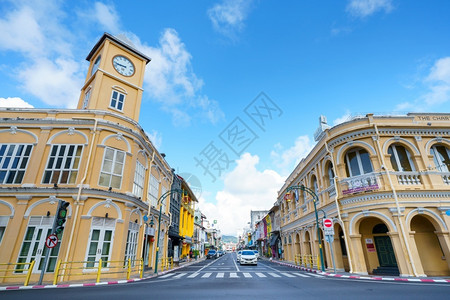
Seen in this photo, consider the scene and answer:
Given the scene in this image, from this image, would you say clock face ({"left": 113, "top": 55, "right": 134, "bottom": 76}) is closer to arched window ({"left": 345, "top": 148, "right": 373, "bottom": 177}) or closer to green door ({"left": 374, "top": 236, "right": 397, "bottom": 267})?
arched window ({"left": 345, "top": 148, "right": 373, "bottom": 177})

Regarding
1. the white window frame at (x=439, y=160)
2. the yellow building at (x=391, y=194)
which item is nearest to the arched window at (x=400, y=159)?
the yellow building at (x=391, y=194)

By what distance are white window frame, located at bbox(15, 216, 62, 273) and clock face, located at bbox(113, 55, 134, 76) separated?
39.5ft

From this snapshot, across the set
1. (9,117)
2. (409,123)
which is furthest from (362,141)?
(9,117)

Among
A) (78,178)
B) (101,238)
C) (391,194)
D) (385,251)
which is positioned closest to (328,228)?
(385,251)

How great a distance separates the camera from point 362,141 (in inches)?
611

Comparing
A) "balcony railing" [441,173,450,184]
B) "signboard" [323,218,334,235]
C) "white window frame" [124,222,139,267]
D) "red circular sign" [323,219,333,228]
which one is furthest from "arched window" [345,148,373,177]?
"white window frame" [124,222,139,267]

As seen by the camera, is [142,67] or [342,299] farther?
[142,67]

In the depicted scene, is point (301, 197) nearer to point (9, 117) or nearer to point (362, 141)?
point (362, 141)

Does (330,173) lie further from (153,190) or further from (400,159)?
(153,190)

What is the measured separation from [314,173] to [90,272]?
59.9ft

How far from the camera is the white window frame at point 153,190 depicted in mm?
20175

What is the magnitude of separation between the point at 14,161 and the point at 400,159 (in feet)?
83.5

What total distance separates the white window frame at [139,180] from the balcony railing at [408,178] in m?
17.7

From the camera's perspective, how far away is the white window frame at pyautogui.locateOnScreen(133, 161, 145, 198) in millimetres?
16983
